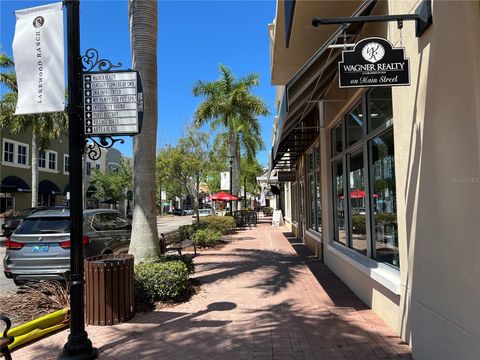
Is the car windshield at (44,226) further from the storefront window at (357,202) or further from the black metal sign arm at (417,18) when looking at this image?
the black metal sign arm at (417,18)

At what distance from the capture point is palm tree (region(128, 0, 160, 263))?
7629 millimetres

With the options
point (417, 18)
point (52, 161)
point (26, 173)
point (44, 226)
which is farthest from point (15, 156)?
point (417, 18)

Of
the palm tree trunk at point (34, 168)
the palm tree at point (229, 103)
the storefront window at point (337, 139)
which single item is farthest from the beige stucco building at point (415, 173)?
the palm tree trunk at point (34, 168)

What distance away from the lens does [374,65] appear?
4.21 meters

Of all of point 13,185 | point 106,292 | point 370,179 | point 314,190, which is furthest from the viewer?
point 13,185

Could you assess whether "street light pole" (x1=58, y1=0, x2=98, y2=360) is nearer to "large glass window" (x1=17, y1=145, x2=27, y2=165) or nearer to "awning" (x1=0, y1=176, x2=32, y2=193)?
"awning" (x1=0, y1=176, x2=32, y2=193)

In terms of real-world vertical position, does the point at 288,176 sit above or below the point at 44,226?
above

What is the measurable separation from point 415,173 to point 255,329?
2.93m

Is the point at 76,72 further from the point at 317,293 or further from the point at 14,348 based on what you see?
the point at 317,293

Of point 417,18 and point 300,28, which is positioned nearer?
point 417,18

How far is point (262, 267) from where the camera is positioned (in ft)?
35.3

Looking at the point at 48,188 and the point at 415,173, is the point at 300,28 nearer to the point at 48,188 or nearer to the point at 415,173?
the point at 415,173

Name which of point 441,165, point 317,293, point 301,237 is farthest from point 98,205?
point 441,165

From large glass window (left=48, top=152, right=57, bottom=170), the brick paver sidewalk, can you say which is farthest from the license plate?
large glass window (left=48, top=152, right=57, bottom=170)
